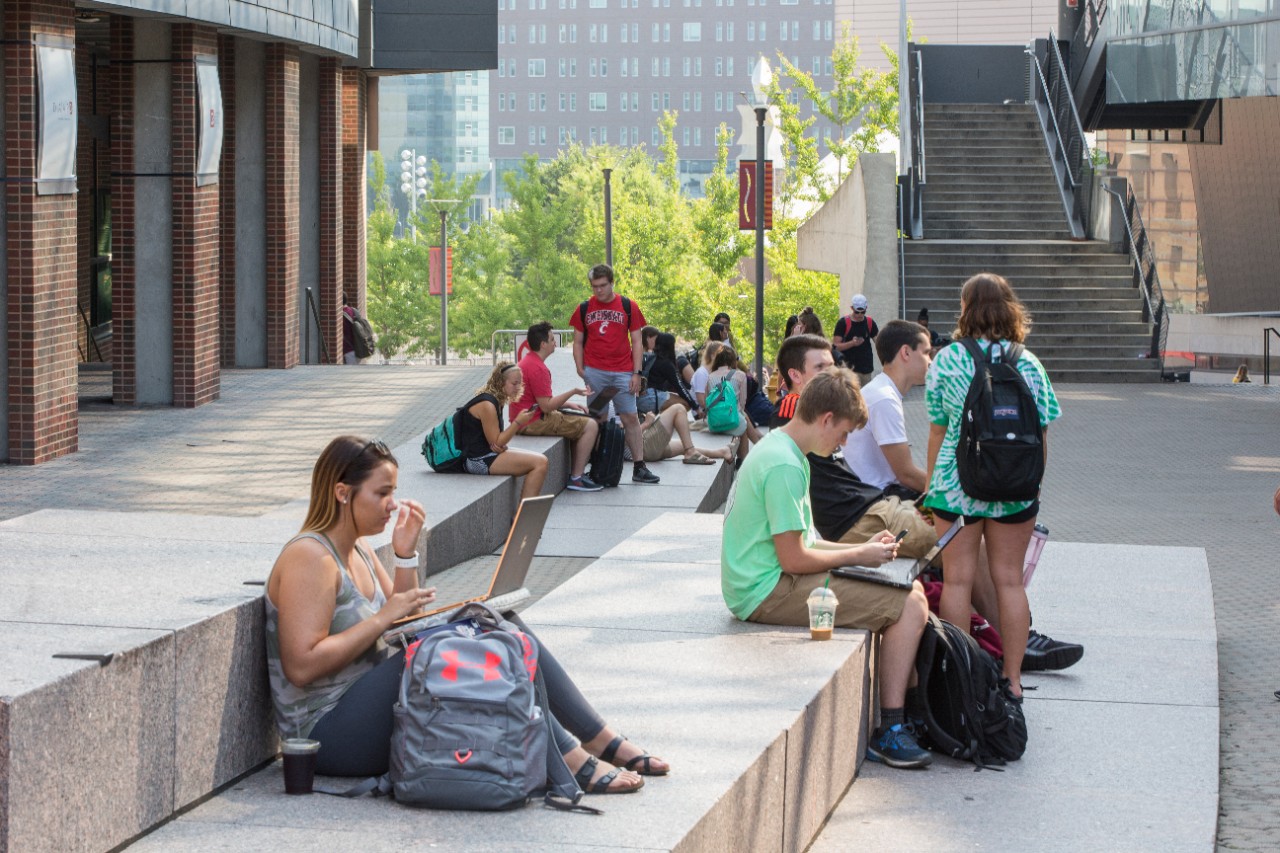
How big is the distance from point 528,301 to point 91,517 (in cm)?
6400

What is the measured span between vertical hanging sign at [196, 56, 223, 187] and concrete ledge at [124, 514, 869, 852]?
12073 mm

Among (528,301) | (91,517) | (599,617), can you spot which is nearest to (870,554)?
(599,617)

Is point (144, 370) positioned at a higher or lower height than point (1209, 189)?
lower

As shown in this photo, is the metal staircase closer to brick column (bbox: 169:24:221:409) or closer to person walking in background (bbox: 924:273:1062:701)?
brick column (bbox: 169:24:221:409)

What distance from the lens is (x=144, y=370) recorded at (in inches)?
766

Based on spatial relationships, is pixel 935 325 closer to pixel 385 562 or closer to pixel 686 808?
pixel 385 562

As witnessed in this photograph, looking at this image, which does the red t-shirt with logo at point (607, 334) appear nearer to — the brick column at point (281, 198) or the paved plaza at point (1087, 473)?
the paved plaza at point (1087, 473)

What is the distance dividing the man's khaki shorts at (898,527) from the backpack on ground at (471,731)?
3012mm

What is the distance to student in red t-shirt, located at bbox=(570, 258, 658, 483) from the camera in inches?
609

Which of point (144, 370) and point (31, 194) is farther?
point (144, 370)

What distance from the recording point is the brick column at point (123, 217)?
18.4 metres

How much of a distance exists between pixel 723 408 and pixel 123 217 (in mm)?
6652

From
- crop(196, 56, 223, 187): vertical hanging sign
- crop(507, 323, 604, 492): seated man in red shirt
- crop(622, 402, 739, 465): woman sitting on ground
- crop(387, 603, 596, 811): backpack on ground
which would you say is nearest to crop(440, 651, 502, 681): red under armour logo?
crop(387, 603, 596, 811): backpack on ground

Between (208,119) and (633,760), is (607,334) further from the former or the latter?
(633,760)
